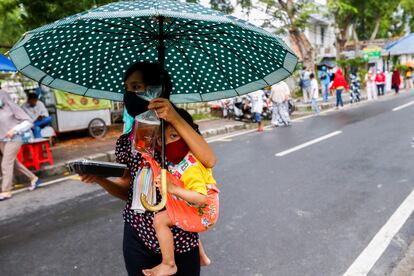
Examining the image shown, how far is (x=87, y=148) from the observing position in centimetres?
988

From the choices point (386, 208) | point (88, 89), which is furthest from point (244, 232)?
point (88, 89)

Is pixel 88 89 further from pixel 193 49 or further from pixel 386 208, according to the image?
pixel 386 208

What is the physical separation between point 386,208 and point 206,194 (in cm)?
385

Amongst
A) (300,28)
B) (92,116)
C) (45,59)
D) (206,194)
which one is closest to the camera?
(206,194)

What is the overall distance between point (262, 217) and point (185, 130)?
3245 mm

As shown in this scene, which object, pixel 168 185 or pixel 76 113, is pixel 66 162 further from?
pixel 168 185

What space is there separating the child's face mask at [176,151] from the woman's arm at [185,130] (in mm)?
44

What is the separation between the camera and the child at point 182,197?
165 centimetres

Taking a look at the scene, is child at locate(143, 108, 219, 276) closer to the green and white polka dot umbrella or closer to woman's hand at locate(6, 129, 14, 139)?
the green and white polka dot umbrella

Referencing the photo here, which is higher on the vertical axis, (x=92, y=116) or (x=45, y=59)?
(x=45, y=59)

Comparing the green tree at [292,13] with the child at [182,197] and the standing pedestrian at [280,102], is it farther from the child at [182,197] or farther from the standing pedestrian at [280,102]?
the child at [182,197]

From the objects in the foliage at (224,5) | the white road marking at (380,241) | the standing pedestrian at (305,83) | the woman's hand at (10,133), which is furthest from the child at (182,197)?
the standing pedestrian at (305,83)

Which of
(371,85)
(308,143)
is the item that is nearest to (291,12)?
(371,85)

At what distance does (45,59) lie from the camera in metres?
1.90
